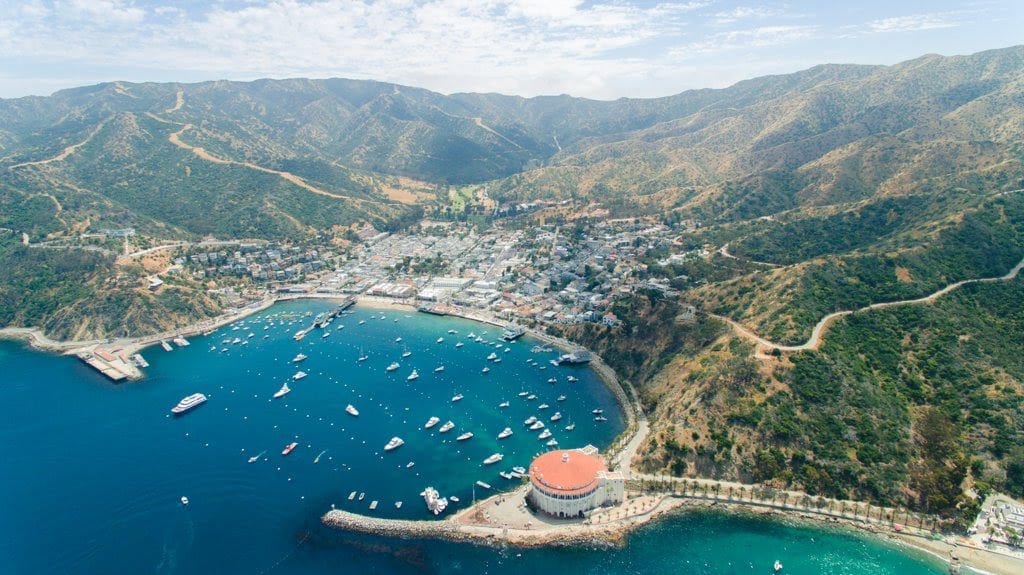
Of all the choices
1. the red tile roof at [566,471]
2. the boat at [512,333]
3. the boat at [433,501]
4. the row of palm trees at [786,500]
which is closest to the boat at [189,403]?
the boat at [433,501]

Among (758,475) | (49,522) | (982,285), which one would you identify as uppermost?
(982,285)

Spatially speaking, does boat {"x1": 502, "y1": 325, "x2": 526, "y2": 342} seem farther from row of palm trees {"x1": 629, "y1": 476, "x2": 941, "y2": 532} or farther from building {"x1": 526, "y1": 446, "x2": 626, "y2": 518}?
row of palm trees {"x1": 629, "y1": 476, "x2": 941, "y2": 532}

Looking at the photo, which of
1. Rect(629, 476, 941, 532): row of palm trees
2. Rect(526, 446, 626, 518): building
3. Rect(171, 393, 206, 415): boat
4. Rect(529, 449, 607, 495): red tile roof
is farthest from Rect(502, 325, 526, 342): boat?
Rect(171, 393, 206, 415): boat

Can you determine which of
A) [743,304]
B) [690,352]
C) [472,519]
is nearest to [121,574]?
[472,519]

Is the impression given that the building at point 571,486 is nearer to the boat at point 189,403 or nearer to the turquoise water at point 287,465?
the turquoise water at point 287,465

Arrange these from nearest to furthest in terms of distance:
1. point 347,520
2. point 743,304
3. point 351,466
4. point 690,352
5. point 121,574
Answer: point 121,574 < point 347,520 < point 351,466 < point 690,352 < point 743,304

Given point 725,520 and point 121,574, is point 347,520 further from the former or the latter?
point 725,520

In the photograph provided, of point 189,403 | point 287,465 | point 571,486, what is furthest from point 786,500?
point 189,403
